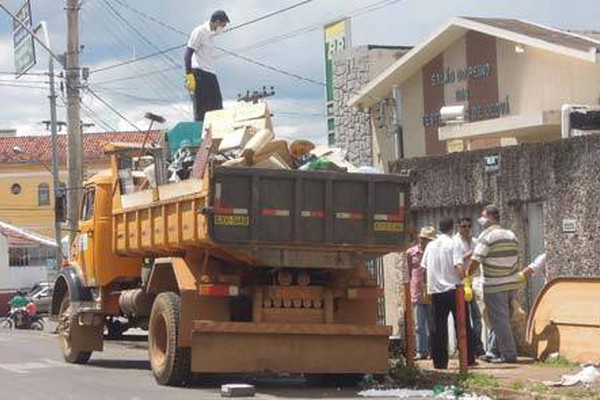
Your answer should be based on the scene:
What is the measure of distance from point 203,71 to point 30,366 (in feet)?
15.5

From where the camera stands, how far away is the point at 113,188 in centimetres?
1479

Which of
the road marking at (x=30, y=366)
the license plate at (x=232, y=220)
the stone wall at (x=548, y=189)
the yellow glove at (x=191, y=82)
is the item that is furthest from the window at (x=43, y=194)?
the license plate at (x=232, y=220)

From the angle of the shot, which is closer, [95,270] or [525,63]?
[95,270]

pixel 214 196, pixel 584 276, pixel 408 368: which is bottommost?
pixel 408 368

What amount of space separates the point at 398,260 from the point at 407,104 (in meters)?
11.4

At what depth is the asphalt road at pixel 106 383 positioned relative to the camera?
11.4 meters

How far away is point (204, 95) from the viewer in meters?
14.3

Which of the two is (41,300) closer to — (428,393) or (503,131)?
(503,131)

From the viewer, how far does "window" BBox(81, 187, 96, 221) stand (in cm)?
1526

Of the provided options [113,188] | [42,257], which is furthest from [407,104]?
[42,257]

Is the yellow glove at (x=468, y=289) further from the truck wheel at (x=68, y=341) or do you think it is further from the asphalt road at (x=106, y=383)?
the truck wheel at (x=68, y=341)

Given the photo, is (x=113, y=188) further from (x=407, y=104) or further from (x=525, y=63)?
(x=407, y=104)

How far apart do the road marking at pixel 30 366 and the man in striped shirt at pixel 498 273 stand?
19.4ft

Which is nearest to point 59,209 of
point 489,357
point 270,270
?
point 270,270
